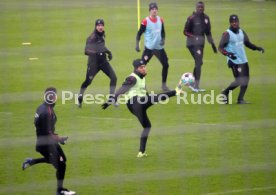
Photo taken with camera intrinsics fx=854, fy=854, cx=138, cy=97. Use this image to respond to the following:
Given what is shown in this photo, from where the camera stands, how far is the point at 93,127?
47.2 ft

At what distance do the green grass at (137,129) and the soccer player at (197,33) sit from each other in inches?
25.0

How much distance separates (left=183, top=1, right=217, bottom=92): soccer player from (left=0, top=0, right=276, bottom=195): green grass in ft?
2.09

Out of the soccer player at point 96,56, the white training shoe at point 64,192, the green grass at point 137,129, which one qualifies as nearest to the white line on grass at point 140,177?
the green grass at point 137,129

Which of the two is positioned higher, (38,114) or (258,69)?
(38,114)

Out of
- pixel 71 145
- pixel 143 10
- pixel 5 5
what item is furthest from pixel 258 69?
pixel 5 5

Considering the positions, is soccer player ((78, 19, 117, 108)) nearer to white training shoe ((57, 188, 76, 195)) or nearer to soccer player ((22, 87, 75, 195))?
soccer player ((22, 87, 75, 195))

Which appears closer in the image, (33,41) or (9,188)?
(9,188)

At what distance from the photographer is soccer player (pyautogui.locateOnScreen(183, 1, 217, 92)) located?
56.5 feet

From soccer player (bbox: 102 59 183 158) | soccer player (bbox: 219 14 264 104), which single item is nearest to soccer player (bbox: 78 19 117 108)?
soccer player (bbox: 219 14 264 104)

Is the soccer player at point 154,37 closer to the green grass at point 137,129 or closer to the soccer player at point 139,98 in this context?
the green grass at point 137,129

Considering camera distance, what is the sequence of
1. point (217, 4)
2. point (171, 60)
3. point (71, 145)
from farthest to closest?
point (217, 4)
point (171, 60)
point (71, 145)

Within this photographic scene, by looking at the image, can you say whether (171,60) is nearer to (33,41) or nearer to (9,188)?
(33,41)

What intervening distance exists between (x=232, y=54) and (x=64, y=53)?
908cm

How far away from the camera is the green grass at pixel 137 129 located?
11172mm
